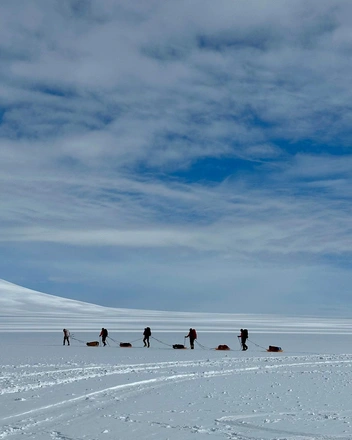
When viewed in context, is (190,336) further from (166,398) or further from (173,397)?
(166,398)

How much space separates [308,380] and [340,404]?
459cm

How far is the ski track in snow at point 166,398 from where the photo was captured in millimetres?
10617

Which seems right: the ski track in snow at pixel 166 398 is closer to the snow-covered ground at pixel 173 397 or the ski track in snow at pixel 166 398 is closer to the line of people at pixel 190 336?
the snow-covered ground at pixel 173 397

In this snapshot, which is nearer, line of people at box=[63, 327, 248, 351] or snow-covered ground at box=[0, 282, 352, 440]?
snow-covered ground at box=[0, 282, 352, 440]

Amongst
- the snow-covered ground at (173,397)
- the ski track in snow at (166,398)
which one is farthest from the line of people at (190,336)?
the ski track in snow at (166,398)

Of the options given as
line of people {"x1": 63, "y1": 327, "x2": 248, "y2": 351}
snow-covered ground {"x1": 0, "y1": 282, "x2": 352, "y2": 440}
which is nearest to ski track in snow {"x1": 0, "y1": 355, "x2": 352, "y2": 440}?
snow-covered ground {"x1": 0, "y1": 282, "x2": 352, "y2": 440}

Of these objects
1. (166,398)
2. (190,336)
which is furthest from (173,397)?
(190,336)

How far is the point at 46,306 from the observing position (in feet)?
522

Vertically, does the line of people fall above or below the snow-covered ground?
above

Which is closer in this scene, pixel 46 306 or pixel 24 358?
pixel 24 358

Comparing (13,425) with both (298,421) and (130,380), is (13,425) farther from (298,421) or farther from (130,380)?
(130,380)

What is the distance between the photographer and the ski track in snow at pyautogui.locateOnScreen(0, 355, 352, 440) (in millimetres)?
10617

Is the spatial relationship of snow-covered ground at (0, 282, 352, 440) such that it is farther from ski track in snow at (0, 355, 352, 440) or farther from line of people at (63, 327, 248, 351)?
line of people at (63, 327, 248, 351)

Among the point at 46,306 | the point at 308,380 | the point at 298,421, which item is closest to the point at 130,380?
the point at 308,380
